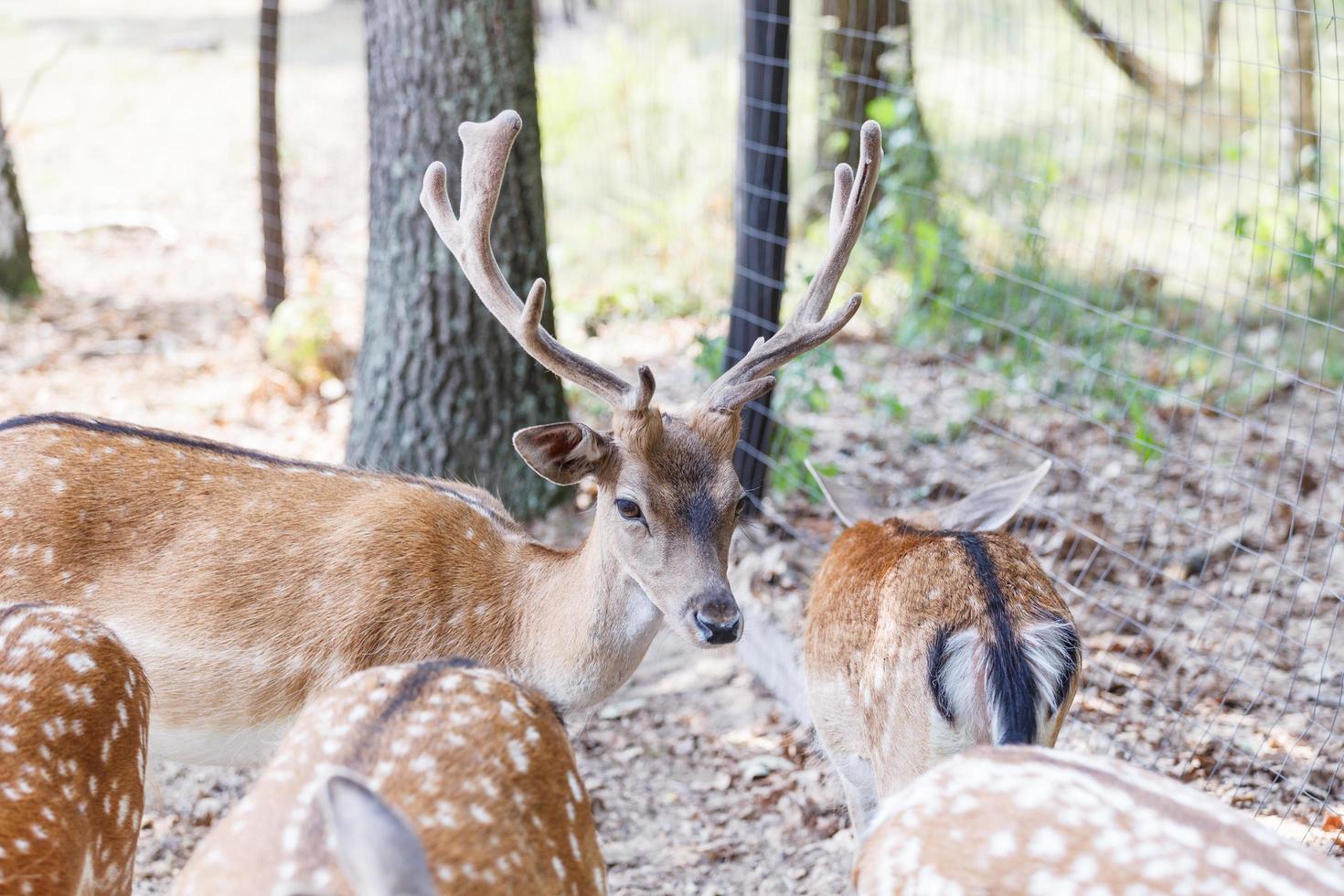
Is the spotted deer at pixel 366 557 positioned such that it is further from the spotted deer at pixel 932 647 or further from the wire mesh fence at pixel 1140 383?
the wire mesh fence at pixel 1140 383

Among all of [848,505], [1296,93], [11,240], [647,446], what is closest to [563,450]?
[647,446]

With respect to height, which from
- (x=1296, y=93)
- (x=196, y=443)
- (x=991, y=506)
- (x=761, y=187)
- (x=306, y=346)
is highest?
(x=1296, y=93)

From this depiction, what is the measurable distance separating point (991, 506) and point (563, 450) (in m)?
1.38

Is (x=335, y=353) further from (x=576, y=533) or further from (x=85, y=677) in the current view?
(x=85, y=677)

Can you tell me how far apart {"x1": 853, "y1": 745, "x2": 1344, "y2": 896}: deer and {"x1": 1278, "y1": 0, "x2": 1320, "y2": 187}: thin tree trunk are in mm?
5309

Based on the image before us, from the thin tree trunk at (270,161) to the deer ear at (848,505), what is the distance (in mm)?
5816

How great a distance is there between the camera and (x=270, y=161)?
354 inches

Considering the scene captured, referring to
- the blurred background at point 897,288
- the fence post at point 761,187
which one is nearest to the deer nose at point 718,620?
the blurred background at point 897,288

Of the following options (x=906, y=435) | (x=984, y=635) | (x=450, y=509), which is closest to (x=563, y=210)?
(x=906, y=435)

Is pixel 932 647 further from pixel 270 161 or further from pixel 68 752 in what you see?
pixel 270 161

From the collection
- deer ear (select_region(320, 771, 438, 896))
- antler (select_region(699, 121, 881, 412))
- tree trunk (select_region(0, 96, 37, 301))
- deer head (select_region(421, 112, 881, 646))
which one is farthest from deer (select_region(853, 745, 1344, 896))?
tree trunk (select_region(0, 96, 37, 301))

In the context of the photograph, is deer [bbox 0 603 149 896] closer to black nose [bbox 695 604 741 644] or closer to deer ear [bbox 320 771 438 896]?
deer ear [bbox 320 771 438 896]

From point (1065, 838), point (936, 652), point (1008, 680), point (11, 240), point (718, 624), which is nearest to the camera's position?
point (1065, 838)

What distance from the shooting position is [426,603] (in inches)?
150
